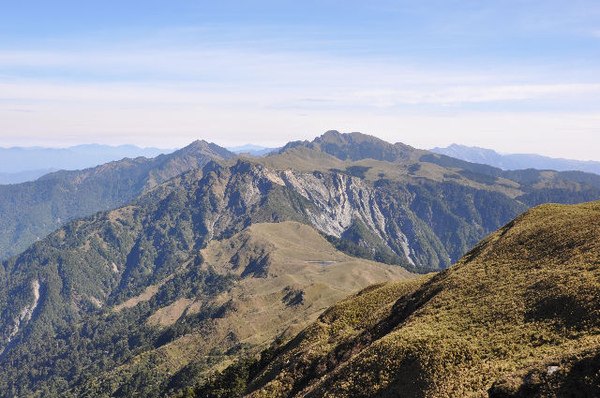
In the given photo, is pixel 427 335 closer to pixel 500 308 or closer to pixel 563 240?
pixel 500 308

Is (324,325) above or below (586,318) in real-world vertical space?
below

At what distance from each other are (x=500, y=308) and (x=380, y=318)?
61.9 feet

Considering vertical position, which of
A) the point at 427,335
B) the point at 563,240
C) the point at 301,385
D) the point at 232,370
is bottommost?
the point at 232,370

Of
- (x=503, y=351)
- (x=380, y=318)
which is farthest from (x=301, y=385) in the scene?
(x=503, y=351)

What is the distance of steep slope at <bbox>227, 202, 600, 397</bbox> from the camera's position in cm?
3378

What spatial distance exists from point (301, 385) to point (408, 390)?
1981 centimetres

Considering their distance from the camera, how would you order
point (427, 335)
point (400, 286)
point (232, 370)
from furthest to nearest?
point (232, 370) < point (400, 286) < point (427, 335)

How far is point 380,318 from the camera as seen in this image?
2343 inches

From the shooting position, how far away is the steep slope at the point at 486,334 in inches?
1330

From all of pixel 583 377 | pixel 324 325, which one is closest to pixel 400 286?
pixel 324 325

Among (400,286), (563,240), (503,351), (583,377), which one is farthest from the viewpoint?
(400,286)

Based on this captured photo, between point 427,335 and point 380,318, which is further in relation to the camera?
point 380,318

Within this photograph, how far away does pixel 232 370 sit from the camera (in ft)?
323

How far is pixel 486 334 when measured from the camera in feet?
138
